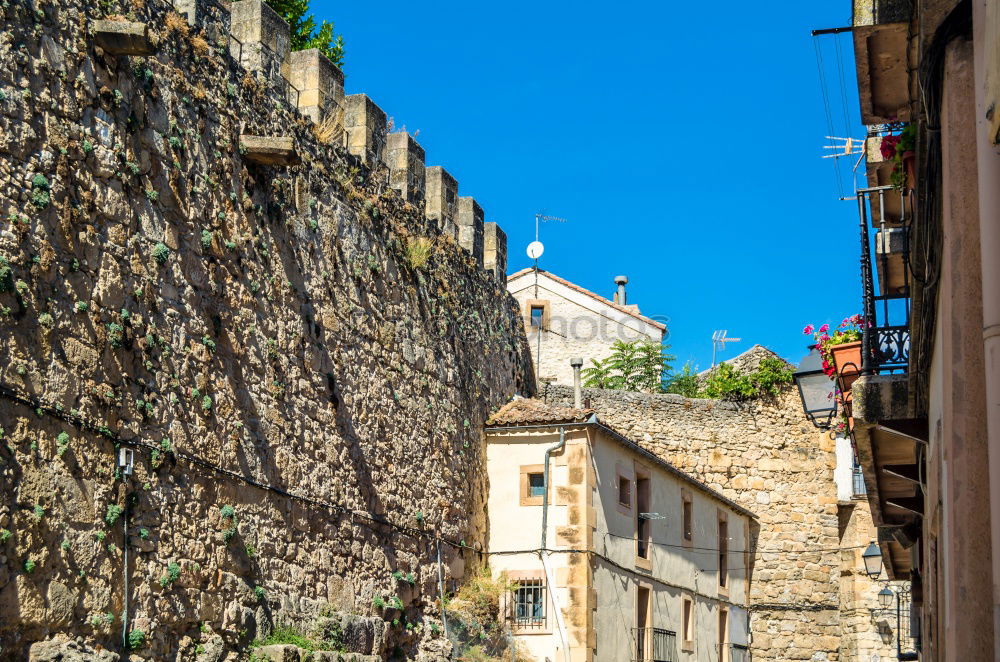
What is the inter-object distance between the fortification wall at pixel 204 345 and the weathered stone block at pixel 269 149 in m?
0.03

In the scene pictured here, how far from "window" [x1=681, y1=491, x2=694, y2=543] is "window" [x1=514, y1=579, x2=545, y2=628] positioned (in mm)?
5143

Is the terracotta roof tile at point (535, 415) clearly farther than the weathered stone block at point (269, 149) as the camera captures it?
Yes

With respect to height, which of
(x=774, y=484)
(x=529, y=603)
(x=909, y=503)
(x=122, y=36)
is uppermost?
(x=122, y=36)

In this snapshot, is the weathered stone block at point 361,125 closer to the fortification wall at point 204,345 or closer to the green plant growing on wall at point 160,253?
the fortification wall at point 204,345

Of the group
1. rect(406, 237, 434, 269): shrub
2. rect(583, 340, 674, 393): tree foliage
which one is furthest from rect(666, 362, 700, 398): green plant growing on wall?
rect(406, 237, 434, 269): shrub

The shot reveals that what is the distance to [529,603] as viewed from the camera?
19.0 metres

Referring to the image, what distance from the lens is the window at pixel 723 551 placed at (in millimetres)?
25547

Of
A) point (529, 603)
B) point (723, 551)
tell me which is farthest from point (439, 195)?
point (723, 551)

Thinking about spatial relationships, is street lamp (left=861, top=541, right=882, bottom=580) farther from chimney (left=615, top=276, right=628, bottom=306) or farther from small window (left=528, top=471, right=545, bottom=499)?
chimney (left=615, top=276, right=628, bottom=306)

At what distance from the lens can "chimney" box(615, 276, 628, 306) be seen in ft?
134

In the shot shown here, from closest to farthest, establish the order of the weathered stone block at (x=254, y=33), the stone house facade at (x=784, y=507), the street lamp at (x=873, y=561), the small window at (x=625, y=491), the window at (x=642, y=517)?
the weathered stone block at (x=254, y=33) → the street lamp at (x=873, y=561) → the small window at (x=625, y=491) → the window at (x=642, y=517) → the stone house facade at (x=784, y=507)

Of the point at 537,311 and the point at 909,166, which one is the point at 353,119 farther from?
the point at 537,311

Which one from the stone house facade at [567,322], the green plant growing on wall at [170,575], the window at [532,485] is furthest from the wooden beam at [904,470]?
the stone house facade at [567,322]

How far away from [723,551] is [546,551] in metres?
7.49
